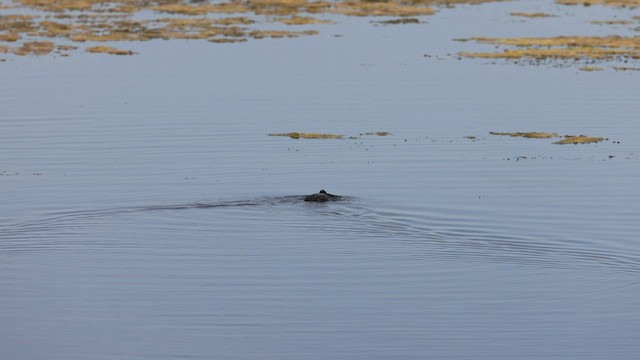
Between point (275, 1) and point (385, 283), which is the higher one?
point (385, 283)

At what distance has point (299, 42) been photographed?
58812mm

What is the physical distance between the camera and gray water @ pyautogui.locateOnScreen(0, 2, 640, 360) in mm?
20203

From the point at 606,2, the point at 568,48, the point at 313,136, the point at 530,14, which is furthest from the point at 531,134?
the point at 606,2

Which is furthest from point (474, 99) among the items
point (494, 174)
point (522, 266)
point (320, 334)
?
point (320, 334)

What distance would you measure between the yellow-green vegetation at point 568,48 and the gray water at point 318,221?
6.64 meters

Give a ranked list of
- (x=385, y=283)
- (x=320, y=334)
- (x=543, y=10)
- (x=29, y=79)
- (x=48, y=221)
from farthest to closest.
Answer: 1. (x=543, y=10)
2. (x=29, y=79)
3. (x=48, y=221)
4. (x=385, y=283)
5. (x=320, y=334)

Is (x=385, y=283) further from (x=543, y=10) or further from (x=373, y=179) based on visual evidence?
(x=543, y=10)

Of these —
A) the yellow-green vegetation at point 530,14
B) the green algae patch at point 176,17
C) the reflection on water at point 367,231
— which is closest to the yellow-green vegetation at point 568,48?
the green algae patch at point 176,17

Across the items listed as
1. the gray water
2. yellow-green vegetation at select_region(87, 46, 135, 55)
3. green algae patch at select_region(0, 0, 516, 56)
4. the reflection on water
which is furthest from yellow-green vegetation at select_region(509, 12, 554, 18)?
the reflection on water

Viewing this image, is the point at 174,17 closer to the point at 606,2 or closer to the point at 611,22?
the point at 611,22

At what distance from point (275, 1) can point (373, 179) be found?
47.5 m

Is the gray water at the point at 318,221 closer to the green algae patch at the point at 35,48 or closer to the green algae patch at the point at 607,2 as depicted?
the green algae patch at the point at 35,48

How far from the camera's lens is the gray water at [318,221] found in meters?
20.2

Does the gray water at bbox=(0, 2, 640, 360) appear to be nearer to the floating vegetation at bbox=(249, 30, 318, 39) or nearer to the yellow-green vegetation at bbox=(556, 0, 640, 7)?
the floating vegetation at bbox=(249, 30, 318, 39)
